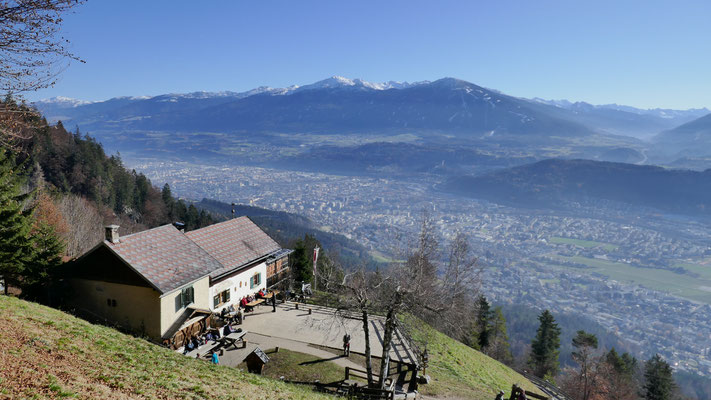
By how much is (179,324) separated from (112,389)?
12992 mm

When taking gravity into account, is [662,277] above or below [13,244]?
below

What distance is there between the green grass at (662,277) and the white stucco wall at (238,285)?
16268 centimetres

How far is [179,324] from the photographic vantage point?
2358 cm

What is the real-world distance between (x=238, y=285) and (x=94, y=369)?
1889 cm

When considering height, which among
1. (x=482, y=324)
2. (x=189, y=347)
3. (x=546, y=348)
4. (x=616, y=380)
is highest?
(x=189, y=347)

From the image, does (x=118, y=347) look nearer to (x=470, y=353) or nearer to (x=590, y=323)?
(x=470, y=353)

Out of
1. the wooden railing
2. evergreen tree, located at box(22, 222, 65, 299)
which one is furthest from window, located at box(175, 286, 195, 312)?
the wooden railing

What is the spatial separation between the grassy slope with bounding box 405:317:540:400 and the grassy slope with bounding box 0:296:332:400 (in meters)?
8.60

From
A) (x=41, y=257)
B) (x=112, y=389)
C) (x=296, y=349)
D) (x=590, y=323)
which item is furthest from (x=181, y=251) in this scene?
(x=590, y=323)

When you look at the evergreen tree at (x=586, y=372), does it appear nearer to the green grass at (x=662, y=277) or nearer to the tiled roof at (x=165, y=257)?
the tiled roof at (x=165, y=257)

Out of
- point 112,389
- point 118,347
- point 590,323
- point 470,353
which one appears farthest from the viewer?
point 590,323

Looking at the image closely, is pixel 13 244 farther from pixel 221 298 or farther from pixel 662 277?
pixel 662 277

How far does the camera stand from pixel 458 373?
83.6ft

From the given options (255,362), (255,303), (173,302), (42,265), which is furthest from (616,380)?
(42,265)
